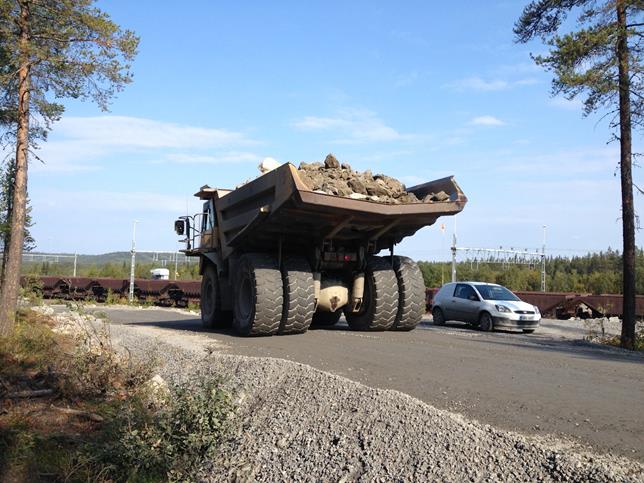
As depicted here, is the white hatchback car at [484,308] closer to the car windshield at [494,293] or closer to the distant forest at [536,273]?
the car windshield at [494,293]

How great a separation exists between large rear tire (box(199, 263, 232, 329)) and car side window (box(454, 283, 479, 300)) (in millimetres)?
7669

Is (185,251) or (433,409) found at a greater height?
(185,251)

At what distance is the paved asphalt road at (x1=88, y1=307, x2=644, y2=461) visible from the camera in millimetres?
5480

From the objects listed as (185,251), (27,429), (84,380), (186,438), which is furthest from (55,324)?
(186,438)

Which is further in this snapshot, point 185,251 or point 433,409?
point 185,251

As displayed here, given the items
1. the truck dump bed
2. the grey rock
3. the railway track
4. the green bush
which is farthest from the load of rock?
the railway track

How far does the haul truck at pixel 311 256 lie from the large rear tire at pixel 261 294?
0.06 feet

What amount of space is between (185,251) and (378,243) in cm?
606

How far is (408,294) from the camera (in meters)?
13.1

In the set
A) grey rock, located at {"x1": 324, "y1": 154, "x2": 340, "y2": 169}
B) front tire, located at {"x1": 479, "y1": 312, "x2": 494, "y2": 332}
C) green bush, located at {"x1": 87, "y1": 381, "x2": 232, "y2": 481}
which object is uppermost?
grey rock, located at {"x1": 324, "y1": 154, "x2": 340, "y2": 169}

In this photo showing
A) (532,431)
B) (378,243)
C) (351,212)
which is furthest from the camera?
(378,243)

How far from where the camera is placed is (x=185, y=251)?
657 inches

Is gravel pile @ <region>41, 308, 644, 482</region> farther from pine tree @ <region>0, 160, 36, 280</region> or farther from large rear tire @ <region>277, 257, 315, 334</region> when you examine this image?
pine tree @ <region>0, 160, 36, 280</region>

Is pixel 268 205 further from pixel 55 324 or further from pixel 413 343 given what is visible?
pixel 55 324
